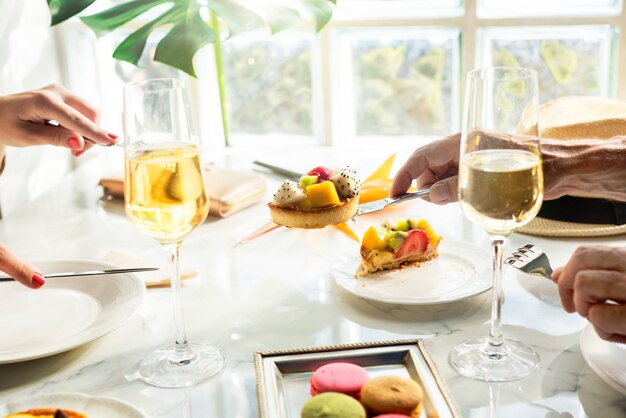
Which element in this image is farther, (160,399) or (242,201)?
(242,201)

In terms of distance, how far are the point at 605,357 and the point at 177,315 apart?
55 centimetres

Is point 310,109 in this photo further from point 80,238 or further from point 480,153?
point 480,153

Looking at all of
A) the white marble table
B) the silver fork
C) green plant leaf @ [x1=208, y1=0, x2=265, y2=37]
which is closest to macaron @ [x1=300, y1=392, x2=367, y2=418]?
the white marble table

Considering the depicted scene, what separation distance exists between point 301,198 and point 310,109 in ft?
4.33

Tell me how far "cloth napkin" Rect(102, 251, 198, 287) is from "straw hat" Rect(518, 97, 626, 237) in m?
0.64

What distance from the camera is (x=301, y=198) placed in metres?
1.32

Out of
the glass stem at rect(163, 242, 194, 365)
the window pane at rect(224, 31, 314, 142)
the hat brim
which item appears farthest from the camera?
the window pane at rect(224, 31, 314, 142)

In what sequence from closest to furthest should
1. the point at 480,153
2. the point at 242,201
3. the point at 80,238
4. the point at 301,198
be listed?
the point at 480,153, the point at 301,198, the point at 80,238, the point at 242,201

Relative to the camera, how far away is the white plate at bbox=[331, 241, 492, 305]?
1.18 meters

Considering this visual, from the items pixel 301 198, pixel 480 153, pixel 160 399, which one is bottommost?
pixel 160 399

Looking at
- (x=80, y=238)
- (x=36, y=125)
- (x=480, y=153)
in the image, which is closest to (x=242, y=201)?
(x=80, y=238)

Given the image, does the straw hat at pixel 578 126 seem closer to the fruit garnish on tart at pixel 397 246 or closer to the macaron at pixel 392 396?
the fruit garnish on tart at pixel 397 246

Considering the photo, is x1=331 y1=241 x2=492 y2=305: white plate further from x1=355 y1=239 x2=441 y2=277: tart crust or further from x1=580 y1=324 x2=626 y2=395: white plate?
x1=580 y1=324 x2=626 y2=395: white plate

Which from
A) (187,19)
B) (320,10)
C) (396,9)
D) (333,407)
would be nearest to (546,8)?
(396,9)
